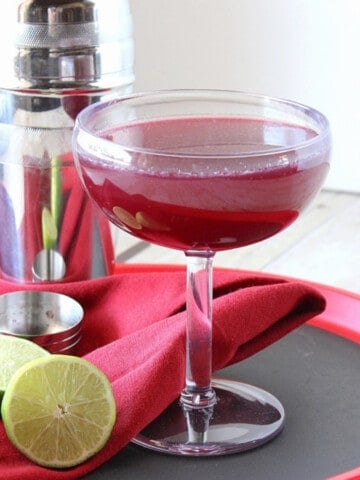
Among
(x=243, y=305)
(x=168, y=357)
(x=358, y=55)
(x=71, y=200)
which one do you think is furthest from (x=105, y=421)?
(x=358, y=55)

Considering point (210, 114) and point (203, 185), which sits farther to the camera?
point (210, 114)

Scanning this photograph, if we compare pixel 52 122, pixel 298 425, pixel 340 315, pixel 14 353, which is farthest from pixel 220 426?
pixel 52 122

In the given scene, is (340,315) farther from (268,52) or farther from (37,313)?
(268,52)

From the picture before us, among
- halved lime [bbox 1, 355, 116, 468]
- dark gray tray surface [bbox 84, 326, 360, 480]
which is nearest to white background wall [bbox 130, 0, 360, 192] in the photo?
dark gray tray surface [bbox 84, 326, 360, 480]

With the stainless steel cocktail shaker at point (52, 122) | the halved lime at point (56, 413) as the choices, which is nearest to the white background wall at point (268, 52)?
the stainless steel cocktail shaker at point (52, 122)

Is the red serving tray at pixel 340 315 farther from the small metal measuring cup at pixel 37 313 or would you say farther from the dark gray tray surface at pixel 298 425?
the small metal measuring cup at pixel 37 313

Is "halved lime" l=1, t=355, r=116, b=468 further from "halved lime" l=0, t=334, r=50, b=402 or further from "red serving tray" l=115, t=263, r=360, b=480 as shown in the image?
"red serving tray" l=115, t=263, r=360, b=480
